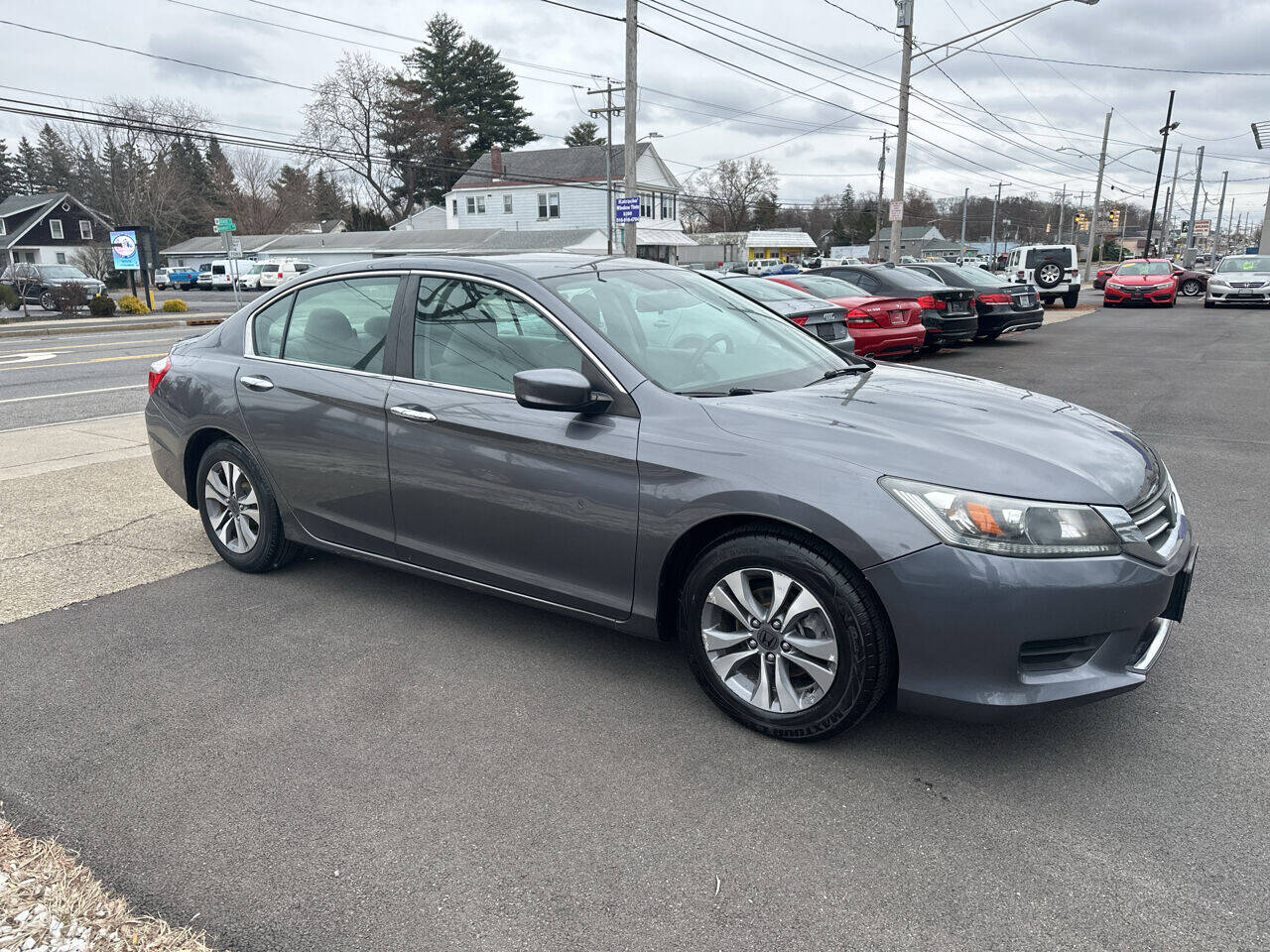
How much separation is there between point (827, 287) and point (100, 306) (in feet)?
88.3

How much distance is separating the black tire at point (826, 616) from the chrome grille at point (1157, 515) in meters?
0.88

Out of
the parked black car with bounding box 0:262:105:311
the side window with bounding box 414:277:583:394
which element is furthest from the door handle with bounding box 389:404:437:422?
the parked black car with bounding box 0:262:105:311

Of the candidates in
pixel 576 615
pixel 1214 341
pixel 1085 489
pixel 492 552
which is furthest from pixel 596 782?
pixel 1214 341

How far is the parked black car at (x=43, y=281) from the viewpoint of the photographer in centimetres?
3262

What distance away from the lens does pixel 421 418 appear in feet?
12.5

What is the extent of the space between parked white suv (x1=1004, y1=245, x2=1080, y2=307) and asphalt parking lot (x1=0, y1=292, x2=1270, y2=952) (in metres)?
26.4

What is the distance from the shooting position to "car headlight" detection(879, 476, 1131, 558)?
272cm

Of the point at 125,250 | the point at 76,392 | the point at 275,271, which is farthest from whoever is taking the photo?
the point at 275,271

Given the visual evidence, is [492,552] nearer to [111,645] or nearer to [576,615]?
[576,615]

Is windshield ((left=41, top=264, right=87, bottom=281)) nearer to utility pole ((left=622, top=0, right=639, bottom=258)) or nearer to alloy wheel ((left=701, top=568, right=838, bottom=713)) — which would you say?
utility pole ((left=622, top=0, right=639, bottom=258))

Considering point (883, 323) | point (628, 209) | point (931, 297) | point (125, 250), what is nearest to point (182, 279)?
point (125, 250)

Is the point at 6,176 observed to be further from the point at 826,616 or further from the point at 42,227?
the point at 826,616

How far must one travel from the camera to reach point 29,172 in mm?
104000

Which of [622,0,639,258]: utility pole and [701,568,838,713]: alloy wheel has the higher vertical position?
[622,0,639,258]: utility pole
